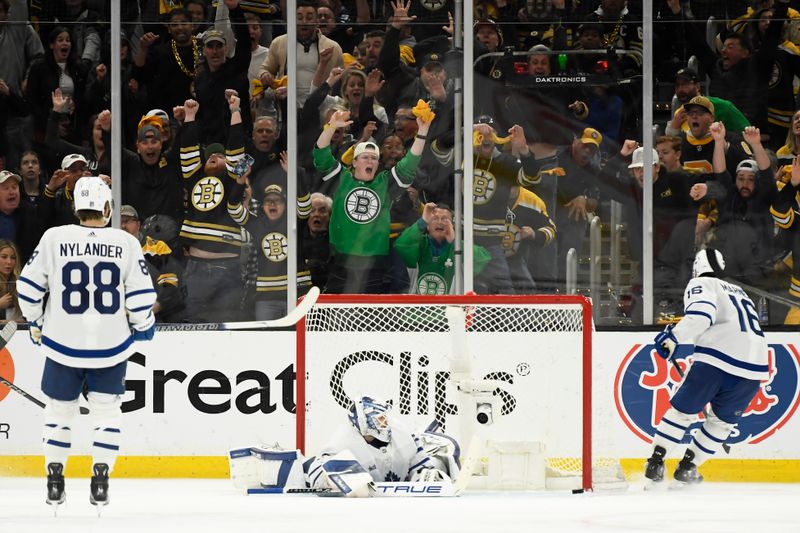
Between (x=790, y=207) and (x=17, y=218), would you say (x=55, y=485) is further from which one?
(x=790, y=207)

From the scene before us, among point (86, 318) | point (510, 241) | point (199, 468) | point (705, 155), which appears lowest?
point (199, 468)

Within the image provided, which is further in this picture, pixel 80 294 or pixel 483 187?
pixel 483 187

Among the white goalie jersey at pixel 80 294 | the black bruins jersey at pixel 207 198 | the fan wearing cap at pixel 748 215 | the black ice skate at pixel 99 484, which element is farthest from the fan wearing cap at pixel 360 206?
→ the black ice skate at pixel 99 484

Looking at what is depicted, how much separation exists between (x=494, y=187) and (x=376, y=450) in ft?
8.18

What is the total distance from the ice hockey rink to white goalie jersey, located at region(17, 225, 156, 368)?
Result: 0.61 m

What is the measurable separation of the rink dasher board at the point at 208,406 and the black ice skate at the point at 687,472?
555 millimetres

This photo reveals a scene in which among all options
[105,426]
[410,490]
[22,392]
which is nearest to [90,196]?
[105,426]

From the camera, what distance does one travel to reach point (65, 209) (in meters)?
8.13

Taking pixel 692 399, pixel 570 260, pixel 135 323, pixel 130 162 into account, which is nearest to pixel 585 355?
pixel 692 399

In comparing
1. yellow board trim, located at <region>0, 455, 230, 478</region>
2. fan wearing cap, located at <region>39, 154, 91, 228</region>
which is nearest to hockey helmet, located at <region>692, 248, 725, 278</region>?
yellow board trim, located at <region>0, 455, 230, 478</region>

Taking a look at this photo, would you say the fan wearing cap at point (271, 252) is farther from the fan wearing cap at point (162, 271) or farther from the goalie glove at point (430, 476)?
the goalie glove at point (430, 476)

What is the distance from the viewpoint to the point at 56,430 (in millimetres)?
5078

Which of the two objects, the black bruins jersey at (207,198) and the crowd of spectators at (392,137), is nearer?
the crowd of spectators at (392,137)

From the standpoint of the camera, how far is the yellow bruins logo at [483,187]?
26.2ft
